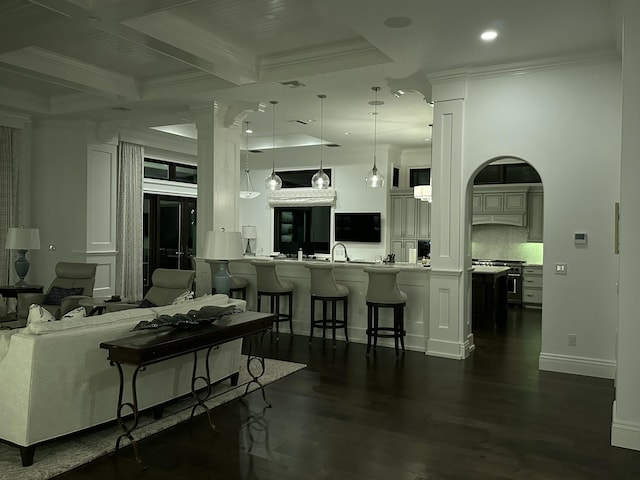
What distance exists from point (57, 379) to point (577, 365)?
488cm

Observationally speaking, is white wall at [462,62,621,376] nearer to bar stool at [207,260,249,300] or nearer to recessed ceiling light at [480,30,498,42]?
recessed ceiling light at [480,30,498,42]

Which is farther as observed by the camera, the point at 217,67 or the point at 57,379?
the point at 217,67

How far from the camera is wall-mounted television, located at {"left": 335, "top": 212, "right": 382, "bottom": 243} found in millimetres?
11234

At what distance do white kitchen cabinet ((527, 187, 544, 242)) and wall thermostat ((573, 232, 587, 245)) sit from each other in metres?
5.05

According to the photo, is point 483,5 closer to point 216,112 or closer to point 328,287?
point 328,287

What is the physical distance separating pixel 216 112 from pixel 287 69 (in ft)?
5.56

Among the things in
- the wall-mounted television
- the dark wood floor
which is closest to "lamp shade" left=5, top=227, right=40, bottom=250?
the dark wood floor

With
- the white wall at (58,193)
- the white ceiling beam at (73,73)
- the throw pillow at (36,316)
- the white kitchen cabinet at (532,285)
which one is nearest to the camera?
the throw pillow at (36,316)

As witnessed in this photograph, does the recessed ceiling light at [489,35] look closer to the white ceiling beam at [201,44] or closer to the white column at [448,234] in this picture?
the white column at [448,234]

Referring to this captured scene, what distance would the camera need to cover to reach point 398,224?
→ 36.8 ft

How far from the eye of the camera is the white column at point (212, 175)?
749 cm

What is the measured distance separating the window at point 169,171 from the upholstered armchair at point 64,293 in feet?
12.7

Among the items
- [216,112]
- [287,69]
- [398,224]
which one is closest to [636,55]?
[287,69]

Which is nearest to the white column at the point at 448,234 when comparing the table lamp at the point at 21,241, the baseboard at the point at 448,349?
the baseboard at the point at 448,349
